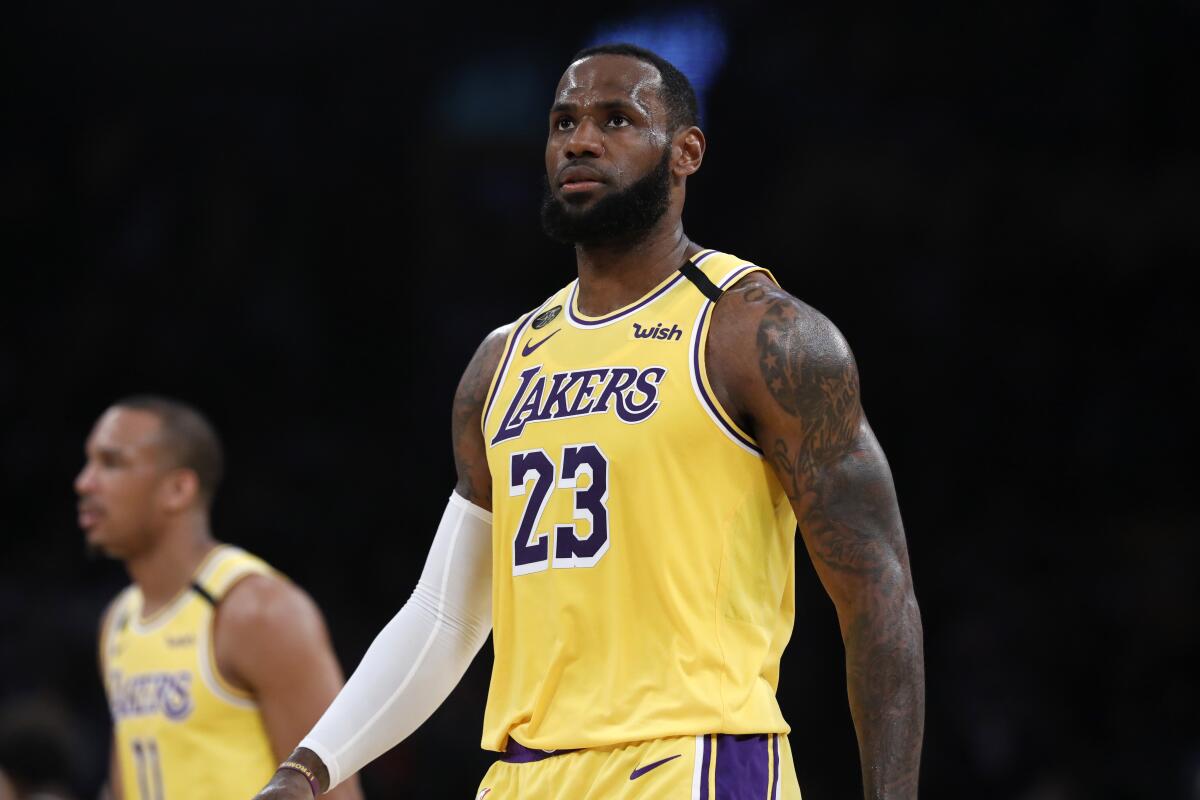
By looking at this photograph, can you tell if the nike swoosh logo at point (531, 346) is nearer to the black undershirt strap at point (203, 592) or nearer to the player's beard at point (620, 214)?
the player's beard at point (620, 214)

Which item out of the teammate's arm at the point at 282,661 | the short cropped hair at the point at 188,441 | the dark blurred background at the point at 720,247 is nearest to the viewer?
the teammate's arm at the point at 282,661

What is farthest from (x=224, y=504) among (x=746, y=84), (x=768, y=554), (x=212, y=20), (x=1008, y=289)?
(x=768, y=554)

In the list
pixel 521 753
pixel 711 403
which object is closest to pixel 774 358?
pixel 711 403

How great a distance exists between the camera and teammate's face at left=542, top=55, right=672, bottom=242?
292 centimetres

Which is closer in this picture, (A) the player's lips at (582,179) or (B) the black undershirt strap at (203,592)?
(A) the player's lips at (582,179)

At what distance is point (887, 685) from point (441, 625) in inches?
38.7

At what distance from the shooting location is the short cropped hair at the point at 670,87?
9.86ft

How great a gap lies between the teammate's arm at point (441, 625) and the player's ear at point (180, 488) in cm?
250

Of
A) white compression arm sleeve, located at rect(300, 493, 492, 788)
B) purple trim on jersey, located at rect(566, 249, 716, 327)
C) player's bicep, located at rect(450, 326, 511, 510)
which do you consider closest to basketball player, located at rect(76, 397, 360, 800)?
white compression arm sleeve, located at rect(300, 493, 492, 788)

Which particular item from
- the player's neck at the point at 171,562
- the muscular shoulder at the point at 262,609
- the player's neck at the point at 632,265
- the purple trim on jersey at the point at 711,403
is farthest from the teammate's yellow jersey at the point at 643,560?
the player's neck at the point at 171,562

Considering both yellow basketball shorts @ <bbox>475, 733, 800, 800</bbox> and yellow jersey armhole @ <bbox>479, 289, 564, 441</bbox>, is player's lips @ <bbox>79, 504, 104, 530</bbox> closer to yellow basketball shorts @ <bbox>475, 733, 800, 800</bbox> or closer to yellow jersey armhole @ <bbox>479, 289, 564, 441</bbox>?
yellow jersey armhole @ <bbox>479, 289, 564, 441</bbox>

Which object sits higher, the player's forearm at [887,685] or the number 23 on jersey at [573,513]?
the number 23 on jersey at [573,513]

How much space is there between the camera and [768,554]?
2771 mm

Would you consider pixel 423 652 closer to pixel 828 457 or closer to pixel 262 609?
pixel 828 457
